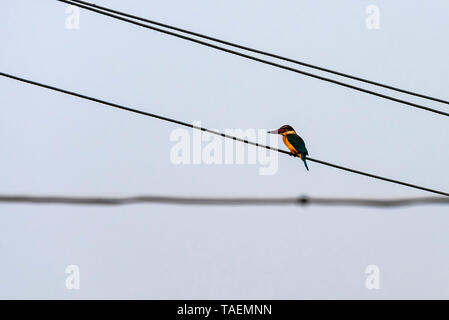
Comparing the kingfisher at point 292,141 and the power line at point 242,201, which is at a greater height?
the kingfisher at point 292,141

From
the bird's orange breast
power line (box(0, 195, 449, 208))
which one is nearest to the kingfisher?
the bird's orange breast

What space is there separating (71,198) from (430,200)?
5.14 ft

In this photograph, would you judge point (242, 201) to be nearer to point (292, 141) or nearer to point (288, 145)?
point (292, 141)

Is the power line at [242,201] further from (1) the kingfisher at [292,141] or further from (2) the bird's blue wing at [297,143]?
(2) the bird's blue wing at [297,143]

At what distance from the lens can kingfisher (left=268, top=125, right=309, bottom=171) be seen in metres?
12.0

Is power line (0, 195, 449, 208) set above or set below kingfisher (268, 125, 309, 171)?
below

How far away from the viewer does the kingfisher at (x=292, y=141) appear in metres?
12.0

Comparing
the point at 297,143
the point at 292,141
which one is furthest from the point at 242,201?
the point at 292,141

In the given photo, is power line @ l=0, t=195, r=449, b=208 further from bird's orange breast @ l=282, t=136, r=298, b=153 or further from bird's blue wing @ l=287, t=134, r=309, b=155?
bird's orange breast @ l=282, t=136, r=298, b=153

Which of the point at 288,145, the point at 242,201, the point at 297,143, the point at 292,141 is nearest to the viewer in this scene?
the point at 242,201

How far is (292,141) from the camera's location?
12555 mm

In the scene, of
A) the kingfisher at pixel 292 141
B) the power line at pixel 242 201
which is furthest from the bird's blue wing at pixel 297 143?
the power line at pixel 242 201

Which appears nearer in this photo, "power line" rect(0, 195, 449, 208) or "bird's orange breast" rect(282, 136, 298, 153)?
"power line" rect(0, 195, 449, 208)
